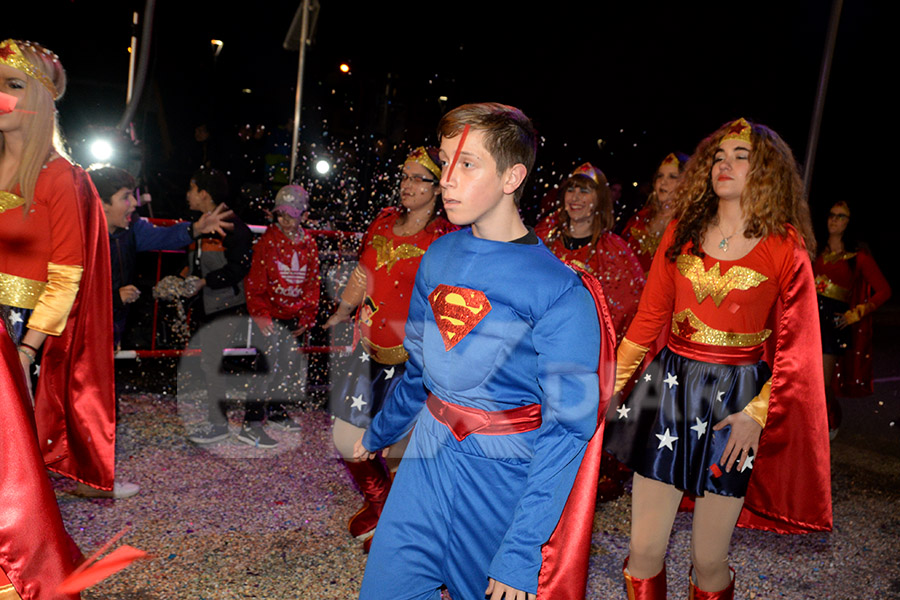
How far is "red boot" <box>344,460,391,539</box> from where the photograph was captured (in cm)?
370

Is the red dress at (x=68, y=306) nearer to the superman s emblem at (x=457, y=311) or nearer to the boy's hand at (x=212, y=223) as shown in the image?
the superman s emblem at (x=457, y=311)

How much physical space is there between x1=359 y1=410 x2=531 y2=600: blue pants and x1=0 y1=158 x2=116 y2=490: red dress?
1.61 meters

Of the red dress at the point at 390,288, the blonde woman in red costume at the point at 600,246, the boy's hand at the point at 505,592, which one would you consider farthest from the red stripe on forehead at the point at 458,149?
the blonde woman in red costume at the point at 600,246

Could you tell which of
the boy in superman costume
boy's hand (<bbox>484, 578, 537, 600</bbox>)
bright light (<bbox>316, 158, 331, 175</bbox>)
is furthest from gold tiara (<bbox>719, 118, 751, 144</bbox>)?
bright light (<bbox>316, 158, 331, 175</bbox>)

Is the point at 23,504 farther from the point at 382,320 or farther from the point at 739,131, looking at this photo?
the point at 739,131

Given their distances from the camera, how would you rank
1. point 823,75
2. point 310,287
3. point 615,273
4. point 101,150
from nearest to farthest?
point 615,273 < point 310,287 < point 823,75 < point 101,150

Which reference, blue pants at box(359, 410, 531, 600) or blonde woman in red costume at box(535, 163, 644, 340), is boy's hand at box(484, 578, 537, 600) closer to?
blue pants at box(359, 410, 531, 600)

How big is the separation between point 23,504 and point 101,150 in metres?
7.01

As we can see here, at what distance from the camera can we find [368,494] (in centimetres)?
374

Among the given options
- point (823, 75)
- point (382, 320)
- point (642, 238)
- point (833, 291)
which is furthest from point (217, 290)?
point (823, 75)

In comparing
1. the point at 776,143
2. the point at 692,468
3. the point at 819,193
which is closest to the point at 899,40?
the point at 819,193

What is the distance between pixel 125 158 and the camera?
738 centimetres

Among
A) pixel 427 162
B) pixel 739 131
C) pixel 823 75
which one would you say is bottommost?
pixel 427 162

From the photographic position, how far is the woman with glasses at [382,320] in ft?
11.7
